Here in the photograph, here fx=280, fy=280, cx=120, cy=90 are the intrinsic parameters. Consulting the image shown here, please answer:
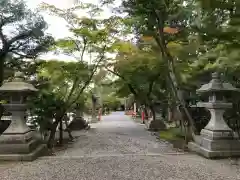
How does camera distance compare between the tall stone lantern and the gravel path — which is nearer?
the gravel path

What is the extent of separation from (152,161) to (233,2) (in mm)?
4865

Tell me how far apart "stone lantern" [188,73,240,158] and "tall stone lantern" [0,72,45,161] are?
4.35 metres

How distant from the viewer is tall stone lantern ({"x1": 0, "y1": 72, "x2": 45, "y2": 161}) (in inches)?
270

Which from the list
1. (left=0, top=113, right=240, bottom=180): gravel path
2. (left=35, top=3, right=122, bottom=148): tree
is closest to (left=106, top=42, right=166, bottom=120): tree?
(left=35, top=3, right=122, bottom=148): tree

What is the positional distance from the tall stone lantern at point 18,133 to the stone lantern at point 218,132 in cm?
435

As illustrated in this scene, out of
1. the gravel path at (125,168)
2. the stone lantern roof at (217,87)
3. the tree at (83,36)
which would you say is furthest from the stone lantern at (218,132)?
the tree at (83,36)

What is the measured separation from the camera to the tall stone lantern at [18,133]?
685cm

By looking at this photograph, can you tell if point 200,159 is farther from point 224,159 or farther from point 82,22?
point 82,22

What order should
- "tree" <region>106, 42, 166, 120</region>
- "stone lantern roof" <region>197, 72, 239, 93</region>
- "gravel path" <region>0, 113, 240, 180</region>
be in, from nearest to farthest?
"gravel path" <region>0, 113, 240, 180</region> → "stone lantern roof" <region>197, 72, 239, 93</region> → "tree" <region>106, 42, 166, 120</region>

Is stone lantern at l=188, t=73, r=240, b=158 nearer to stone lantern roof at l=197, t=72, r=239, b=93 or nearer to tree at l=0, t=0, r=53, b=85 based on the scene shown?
stone lantern roof at l=197, t=72, r=239, b=93

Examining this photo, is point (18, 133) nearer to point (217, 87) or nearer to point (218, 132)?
point (218, 132)

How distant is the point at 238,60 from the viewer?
2.24 metres

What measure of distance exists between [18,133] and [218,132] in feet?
16.4

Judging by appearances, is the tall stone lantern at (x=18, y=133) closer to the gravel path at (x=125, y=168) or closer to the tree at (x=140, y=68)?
the gravel path at (x=125, y=168)
